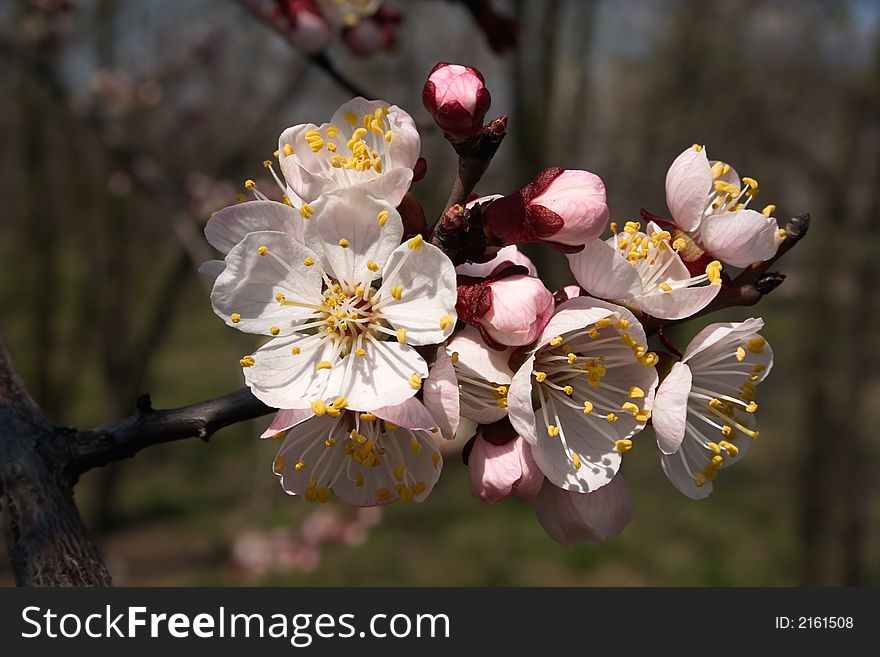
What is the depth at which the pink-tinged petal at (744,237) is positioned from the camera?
3.71ft

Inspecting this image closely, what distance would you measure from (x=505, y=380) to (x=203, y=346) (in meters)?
11.6

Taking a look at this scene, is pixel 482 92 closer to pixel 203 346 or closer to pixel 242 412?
pixel 242 412

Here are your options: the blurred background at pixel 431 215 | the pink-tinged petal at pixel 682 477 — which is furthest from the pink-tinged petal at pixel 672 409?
the blurred background at pixel 431 215

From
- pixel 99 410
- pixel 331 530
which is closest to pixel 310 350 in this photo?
pixel 331 530

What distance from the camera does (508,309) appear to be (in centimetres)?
104

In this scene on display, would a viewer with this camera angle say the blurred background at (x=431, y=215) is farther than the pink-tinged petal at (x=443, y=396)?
Yes

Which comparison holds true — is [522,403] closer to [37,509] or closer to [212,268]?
[212,268]

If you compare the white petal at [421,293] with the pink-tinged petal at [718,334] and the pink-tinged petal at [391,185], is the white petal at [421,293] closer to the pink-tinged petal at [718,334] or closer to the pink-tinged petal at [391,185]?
the pink-tinged petal at [391,185]

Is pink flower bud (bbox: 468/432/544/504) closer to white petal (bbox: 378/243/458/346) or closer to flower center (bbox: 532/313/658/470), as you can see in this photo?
flower center (bbox: 532/313/658/470)

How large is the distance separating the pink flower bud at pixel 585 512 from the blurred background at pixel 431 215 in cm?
111

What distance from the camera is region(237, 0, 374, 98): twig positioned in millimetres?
2061

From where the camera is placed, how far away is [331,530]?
17.1 ft

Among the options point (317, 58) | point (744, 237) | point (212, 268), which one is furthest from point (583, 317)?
point (317, 58)

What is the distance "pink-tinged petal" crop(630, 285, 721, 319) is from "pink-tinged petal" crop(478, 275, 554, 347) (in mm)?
145
